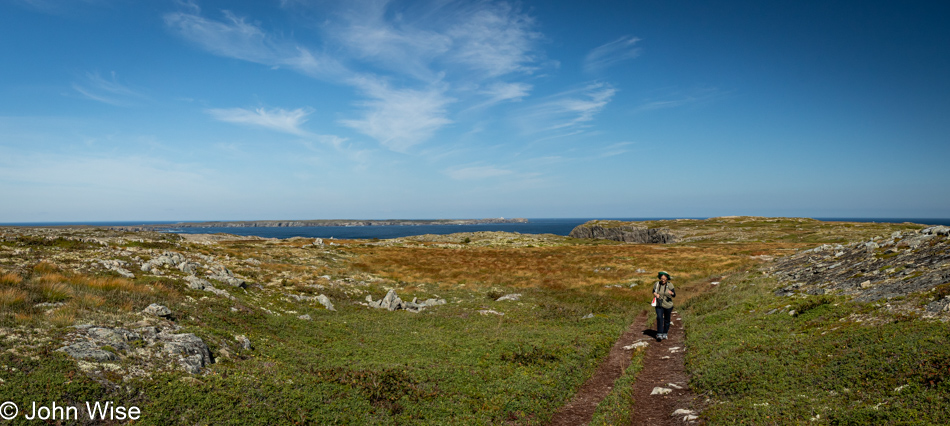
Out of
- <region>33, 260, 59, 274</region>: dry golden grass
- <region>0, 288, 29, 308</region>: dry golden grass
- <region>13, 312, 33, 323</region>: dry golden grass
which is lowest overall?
<region>13, 312, 33, 323</region>: dry golden grass

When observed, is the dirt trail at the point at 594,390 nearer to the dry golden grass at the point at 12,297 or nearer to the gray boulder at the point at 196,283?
the dry golden grass at the point at 12,297

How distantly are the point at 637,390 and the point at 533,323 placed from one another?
1180 cm

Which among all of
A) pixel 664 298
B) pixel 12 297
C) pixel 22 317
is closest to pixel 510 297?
pixel 664 298

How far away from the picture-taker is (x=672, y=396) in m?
13.9

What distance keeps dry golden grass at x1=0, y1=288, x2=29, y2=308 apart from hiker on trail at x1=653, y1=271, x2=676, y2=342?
86.2 feet

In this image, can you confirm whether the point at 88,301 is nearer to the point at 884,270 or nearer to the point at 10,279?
the point at 10,279

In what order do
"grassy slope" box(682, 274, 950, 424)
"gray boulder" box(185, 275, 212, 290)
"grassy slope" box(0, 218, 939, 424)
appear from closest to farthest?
1. "grassy slope" box(682, 274, 950, 424)
2. "grassy slope" box(0, 218, 939, 424)
3. "gray boulder" box(185, 275, 212, 290)

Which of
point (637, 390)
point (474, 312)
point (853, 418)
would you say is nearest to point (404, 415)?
point (637, 390)

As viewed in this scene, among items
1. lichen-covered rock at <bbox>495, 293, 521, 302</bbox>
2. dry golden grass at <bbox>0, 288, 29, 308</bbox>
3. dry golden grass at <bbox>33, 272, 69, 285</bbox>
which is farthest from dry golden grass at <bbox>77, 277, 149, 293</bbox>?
lichen-covered rock at <bbox>495, 293, 521, 302</bbox>

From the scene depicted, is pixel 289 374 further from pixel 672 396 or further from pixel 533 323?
pixel 533 323

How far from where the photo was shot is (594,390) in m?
15.3

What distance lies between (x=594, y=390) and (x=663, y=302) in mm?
8073

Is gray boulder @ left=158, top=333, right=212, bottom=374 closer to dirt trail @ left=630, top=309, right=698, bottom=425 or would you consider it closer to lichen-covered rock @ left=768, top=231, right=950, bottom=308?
dirt trail @ left=630, top=309, right=698, bottom=425

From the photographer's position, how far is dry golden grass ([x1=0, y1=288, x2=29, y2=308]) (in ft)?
43.5
